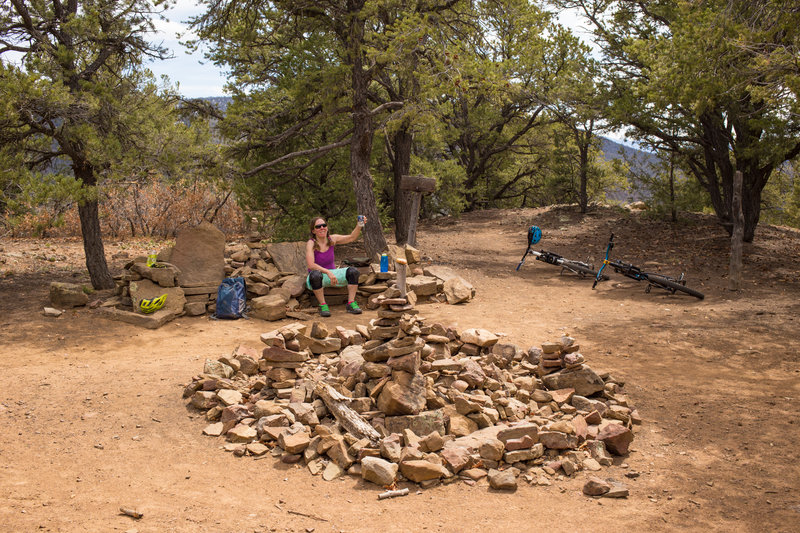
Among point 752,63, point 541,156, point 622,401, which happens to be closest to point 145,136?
point 622,401

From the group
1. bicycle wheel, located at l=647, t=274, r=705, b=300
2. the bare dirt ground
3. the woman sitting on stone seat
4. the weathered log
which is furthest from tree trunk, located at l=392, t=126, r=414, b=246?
the weathered log

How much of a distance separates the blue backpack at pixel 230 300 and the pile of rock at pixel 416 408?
9.08 feet

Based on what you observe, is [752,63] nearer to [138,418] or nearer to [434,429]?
[434,429]

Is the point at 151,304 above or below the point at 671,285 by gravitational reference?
above

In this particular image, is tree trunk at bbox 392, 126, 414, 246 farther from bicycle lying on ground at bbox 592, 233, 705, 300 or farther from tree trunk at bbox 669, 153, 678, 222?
tree trunk at bbox 669, 153, 678, 222

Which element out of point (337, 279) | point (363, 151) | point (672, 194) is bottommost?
point (337, 279)

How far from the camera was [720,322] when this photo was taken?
8742mm

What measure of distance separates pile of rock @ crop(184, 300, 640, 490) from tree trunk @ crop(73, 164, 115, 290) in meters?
5.29

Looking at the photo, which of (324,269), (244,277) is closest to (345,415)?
(324,269)

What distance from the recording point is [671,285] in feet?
34.6

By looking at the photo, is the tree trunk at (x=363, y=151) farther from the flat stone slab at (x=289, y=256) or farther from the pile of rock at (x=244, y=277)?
the flat stone slab at (x=289, y=256)

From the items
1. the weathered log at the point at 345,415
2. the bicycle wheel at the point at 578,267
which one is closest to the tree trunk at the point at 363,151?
the bicycle wheel at the point at 578,267

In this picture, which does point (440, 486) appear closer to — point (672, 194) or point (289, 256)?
point (289, 256)

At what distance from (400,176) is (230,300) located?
7499 mm
